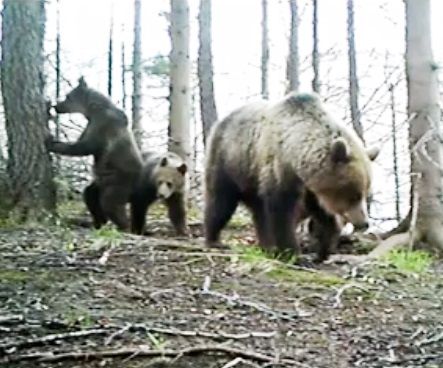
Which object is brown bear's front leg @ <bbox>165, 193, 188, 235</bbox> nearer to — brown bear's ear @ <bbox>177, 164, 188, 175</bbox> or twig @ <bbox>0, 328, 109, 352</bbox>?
brown bear's ear @ <bbox>177, 164, 188, 175</bbox>

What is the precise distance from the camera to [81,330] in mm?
3600

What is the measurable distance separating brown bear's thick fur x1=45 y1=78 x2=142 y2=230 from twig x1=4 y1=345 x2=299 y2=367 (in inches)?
209

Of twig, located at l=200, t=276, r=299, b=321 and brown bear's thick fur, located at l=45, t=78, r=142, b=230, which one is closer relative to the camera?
twig, located at l=200, t=276, r=299, b=321

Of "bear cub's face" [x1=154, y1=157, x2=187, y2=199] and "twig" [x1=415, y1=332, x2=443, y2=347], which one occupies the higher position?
"bear cub's face" [x1=154, y1=157, x2=187, y2=199]

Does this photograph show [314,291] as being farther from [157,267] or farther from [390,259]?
[390,259]

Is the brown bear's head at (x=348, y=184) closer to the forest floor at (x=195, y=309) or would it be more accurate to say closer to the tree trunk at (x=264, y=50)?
the forest floor at (x=195, y=309)

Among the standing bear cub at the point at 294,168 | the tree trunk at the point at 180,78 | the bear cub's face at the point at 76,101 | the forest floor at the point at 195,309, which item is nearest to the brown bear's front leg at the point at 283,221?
the standing bear cub at the point at 294,168

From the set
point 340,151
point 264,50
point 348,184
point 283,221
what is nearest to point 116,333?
point 283,221

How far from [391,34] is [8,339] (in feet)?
57.8

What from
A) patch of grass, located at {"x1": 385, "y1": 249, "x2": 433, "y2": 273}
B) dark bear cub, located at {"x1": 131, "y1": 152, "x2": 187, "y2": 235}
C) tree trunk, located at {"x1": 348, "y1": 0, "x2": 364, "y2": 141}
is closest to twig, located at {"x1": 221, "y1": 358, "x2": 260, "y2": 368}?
patch of grass, located at {"x1": 385, "y1": 249, "x2": 433, "y2": 273}

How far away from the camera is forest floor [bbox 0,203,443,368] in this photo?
3455mm

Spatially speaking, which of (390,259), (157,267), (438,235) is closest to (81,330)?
(157,267)

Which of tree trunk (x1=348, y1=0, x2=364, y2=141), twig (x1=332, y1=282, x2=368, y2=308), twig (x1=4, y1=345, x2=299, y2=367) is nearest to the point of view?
twig (x1=4, y1=345, x2=299, y2=367)

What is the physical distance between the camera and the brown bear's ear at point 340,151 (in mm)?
6176
